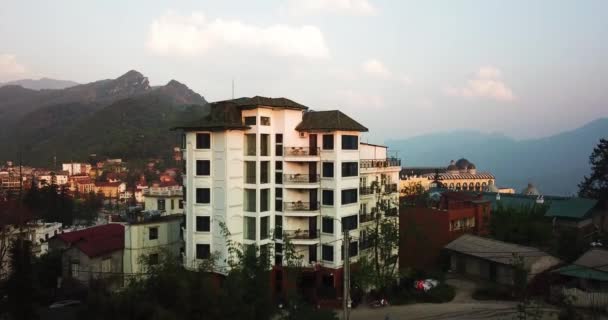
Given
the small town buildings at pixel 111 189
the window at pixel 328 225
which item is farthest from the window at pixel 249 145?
the small town buildings at pixel 111 189

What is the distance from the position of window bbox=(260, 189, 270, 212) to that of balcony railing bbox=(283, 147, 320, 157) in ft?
9.28

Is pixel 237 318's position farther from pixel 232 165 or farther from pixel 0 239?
pixel 0 239

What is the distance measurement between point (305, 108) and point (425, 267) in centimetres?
1728

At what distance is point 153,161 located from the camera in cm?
14738

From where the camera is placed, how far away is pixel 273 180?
32531 mm

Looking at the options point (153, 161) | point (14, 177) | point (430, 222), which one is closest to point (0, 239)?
point (430, 222)

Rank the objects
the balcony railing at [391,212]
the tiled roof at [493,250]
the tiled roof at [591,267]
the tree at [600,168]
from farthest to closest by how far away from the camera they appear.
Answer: the tree at [600,168] < the balcony railing at [391,212] < the tiled roof at [493,250] < the tiled roof at [591,267]

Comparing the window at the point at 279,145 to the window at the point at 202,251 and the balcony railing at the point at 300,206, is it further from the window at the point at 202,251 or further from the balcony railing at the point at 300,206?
the window at the point at 202,251

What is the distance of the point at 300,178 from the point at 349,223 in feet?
14.9

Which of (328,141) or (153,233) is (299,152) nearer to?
(328,141)

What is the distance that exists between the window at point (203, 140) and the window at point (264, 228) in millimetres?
6158

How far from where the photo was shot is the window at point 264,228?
31953 mm

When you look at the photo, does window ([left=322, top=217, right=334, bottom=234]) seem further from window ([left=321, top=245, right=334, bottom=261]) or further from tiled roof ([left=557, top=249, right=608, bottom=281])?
tiled roof ([left=557, top=249, right=608, bottom=281])

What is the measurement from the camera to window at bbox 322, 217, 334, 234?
3183cm
